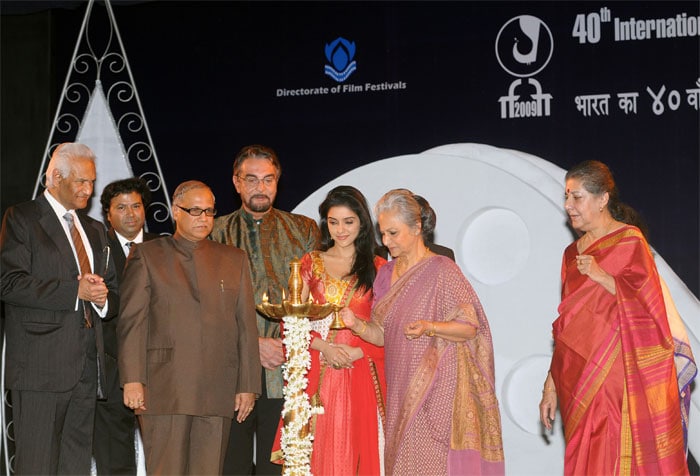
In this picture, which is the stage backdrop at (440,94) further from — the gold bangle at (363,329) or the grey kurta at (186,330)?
the grey kurta at (186,330)

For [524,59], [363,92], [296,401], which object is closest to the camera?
[296,401]

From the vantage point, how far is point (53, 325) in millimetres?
3986

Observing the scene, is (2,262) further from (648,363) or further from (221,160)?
(648,363)

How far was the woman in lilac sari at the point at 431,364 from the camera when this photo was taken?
3.92m

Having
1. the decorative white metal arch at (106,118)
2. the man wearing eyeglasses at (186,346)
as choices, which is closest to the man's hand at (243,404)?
the man wearing eyeglasses at (186,346)

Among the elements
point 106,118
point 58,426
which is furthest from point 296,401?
point 106,118

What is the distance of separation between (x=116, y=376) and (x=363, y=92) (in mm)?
2422

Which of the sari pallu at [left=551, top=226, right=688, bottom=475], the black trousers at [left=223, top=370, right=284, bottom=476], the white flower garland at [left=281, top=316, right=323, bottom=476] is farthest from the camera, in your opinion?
the black trousers at [left=223, top=370, right=284, bottom=476]

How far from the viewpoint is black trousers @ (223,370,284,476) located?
4391 millimetres

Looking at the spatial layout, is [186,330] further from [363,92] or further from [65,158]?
[363,92]

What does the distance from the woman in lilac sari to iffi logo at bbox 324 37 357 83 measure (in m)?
2.03

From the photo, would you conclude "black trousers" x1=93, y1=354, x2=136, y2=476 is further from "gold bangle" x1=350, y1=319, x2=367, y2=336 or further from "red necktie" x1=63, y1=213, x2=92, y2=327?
"gold bangle" x1=350, y1=319, x2=367, y2=336

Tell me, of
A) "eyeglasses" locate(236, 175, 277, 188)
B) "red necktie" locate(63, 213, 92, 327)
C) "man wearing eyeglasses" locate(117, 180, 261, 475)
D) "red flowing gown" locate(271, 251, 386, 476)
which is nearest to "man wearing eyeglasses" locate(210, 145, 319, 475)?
"eyeglasses" locate(236, 175, 277, 188)

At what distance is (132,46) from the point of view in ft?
20.9
